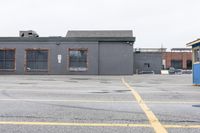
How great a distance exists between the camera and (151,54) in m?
52.0

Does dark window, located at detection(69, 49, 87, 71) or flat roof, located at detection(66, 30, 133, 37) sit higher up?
flat roof, located at detection(66, 30, 133, 37)

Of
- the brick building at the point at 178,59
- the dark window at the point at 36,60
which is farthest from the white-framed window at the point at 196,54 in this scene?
the brick building at the point at 178,59

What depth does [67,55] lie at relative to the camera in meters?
33.6

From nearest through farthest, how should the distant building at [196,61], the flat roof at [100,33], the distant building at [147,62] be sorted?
1. the distant building at [196,61]
2. the flat roof at [100,33]
3. the distant building at [147,62]

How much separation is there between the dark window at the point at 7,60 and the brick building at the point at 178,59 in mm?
48461

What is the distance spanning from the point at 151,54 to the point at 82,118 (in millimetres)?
46080

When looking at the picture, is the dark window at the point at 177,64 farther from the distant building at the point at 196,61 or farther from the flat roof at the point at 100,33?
the distant building at the point at 196,61

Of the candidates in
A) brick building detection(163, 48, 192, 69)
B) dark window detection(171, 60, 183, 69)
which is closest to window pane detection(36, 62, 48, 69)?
brick building detection(163, 48, 192, 69)

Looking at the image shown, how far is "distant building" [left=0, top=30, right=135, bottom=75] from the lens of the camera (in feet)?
110

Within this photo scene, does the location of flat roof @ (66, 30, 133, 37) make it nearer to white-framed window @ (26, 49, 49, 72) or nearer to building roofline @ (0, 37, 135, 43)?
building roofline @ (0, 37, 135, 43)

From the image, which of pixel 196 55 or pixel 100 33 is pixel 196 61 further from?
pixel 100 33

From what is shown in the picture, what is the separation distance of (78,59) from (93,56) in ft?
5.39

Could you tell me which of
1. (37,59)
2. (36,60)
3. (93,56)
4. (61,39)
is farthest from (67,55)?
(36,60)

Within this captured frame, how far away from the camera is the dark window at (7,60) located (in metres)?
34.0
